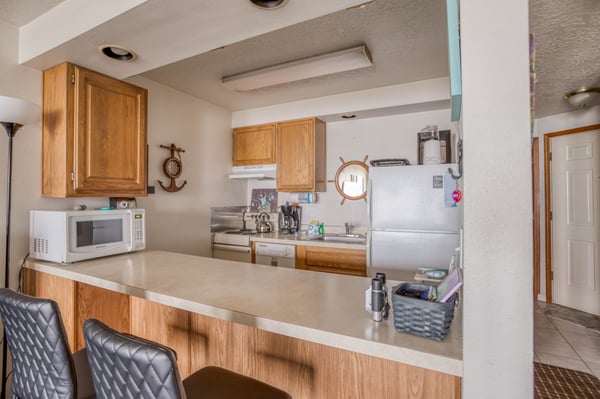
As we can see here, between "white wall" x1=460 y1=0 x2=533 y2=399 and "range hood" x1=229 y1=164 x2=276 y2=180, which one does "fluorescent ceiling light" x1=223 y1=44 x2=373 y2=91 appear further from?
"white wall" x1=460 y1=0 x2=533 y2=399

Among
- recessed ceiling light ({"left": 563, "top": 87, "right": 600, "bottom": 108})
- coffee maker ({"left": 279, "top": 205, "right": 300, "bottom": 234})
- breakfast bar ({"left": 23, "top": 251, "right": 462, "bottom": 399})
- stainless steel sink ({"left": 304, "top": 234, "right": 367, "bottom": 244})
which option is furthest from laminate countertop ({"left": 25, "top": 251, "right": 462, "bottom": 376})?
recessed ceiling light ({"left": 563, "top": 87, "right": 600, "bottom": 108})

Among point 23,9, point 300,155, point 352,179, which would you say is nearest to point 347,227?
point 352,179

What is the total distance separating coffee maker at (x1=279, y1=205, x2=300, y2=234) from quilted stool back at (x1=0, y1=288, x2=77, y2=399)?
272cm

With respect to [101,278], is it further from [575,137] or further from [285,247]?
[575,137]

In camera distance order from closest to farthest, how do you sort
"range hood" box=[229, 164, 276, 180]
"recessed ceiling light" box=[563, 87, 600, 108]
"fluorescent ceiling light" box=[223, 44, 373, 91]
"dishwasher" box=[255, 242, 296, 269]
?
"fluorescent ceiling light" box=[223, 44, 373, 91] < "recessed ceiling light" box=[563, 87, 600, 108] < "dishwasher" box=[255, 242, 296, 269] < "range hood" box=[229, 164, 276, 180]

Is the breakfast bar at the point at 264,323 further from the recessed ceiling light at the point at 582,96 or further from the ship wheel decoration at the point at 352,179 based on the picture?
the recessed ceiling light at the point at 582,96

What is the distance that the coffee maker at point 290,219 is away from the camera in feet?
12.2

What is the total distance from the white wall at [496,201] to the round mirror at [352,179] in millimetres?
2680

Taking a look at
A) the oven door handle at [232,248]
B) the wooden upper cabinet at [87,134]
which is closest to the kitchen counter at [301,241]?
the oven door handle at [232,248]

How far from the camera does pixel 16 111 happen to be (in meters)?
1.68

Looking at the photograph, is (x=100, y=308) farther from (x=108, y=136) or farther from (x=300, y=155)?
(x=300, y=155)

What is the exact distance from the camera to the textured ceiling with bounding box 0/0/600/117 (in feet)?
5.78

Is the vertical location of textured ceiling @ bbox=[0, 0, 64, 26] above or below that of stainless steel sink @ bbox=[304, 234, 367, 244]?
above

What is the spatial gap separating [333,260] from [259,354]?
1.73 m
